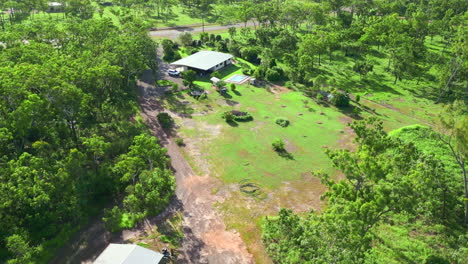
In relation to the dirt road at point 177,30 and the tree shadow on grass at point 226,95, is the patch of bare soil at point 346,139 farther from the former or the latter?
the dirt road at point 177,30

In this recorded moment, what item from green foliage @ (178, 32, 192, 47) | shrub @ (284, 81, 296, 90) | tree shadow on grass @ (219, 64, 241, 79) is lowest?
shrub @ (284, 81, 296, 90)

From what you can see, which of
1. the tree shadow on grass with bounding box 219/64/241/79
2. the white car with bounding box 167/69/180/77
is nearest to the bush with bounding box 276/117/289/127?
the tree shadow on grass with bounding box 219/64/241/79

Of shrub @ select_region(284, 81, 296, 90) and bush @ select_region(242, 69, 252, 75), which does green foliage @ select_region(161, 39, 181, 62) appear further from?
shrub @ select_region(284, 81, 296, 90)

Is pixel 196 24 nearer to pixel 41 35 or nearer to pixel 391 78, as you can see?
pixel 41 35

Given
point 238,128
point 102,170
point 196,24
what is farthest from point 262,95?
point 196,24

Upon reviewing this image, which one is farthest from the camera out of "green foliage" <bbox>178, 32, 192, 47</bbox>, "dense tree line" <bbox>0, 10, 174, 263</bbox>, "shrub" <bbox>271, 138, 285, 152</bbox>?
"green foliage" <bbox>178, 32, 192, 47</bbox>

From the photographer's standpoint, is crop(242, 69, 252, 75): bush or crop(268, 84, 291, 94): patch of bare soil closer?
crop(268, 84, 291, 94): patch of bare soil

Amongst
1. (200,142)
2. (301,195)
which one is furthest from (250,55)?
(301,195)
